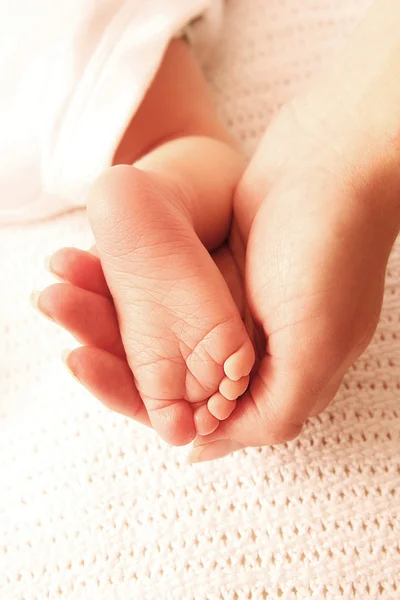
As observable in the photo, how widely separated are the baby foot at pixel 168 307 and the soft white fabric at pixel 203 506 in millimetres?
133

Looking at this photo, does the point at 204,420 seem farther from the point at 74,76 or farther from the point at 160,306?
the point at 74,76

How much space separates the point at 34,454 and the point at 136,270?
1.00 ft

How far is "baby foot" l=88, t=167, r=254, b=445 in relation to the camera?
0.59 metres

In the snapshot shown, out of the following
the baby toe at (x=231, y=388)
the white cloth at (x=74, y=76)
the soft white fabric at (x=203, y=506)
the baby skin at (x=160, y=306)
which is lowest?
the soft white fabric at (x=203, y=506)

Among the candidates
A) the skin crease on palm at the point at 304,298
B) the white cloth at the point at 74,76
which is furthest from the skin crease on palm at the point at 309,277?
the white cloth at the point at 74,76

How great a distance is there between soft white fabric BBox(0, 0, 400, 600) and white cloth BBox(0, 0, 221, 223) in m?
0.28

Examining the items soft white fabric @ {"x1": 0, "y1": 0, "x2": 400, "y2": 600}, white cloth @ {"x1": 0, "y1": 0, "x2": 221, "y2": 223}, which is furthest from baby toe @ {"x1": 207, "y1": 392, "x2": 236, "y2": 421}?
white cloth @ {"x1": 0, "y1": 0, "x2": 221, "y2": 223}

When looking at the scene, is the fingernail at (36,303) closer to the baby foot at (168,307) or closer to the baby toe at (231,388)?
the baby foot at (168,307)

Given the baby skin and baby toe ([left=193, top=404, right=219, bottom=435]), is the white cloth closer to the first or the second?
the baby skin

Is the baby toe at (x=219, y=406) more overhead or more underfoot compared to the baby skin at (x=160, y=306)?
more underfoot

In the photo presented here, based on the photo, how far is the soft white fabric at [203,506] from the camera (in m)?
0.66

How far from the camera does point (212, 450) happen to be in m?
0.68

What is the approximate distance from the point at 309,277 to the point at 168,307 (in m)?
0.14

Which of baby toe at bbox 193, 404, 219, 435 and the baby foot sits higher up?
the baby foot
